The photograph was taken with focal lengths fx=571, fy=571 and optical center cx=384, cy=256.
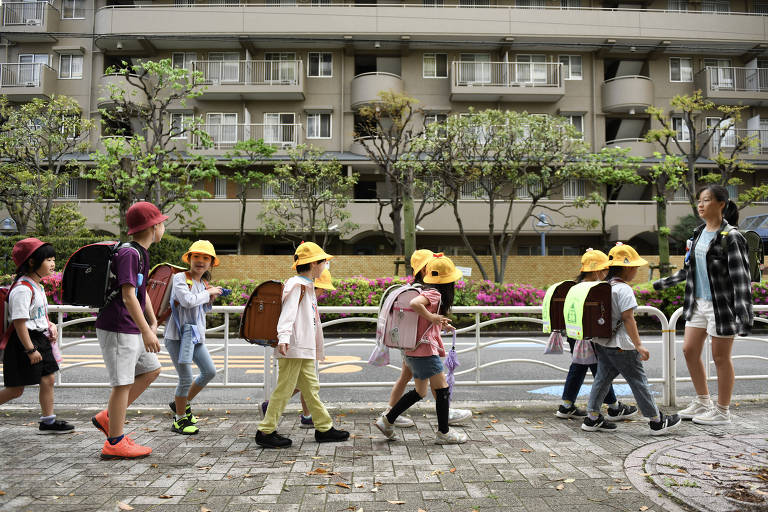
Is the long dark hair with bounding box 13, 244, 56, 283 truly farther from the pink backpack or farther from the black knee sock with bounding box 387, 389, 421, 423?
the black knee sock with bounding box 387, 389, 421, 423

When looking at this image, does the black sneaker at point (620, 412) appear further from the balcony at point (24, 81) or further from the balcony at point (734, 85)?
the balcony at point (24, 81)

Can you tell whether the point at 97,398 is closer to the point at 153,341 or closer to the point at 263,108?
the point at 153,341

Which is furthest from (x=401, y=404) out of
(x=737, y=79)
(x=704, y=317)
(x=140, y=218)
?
(x=737, y=79)

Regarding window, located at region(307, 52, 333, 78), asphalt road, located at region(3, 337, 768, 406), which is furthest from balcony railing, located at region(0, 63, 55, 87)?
asphalt road, located at region(3, 337, 768, 406)

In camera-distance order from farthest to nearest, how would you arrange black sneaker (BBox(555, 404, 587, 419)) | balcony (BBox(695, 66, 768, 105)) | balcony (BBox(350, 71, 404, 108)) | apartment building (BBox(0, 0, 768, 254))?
balcony (BBox(695, 66, 768, 105)) → balcony (BBox(350, 71, 404, 108)) → apartment building (BBox(0, 0, 768, 254)) → black sneaker (BBox(555, 404, 587, 419))

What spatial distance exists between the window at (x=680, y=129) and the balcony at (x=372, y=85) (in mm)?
14379

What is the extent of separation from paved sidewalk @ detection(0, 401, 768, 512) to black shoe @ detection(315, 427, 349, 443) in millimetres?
67

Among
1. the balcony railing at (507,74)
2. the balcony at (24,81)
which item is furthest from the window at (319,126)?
the balcony at (24,81)

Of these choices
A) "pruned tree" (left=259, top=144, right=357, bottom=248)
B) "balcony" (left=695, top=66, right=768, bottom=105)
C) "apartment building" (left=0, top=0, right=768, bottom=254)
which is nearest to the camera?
"pruned tree" (left=259, top=144, right=357, bottom=248)

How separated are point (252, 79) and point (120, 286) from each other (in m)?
25.6

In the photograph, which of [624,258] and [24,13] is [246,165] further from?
[624,258]

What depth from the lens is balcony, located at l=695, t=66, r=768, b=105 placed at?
28.1 metres

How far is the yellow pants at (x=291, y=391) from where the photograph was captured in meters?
4.54

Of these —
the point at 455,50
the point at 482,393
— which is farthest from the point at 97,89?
the point at 482,393
